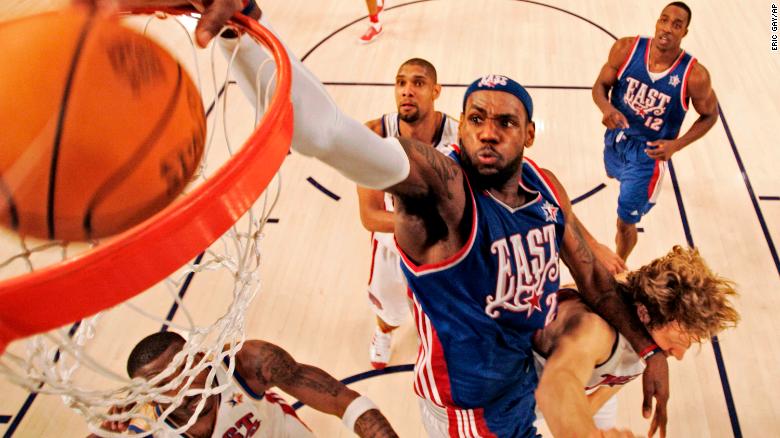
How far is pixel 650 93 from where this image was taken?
350 cm

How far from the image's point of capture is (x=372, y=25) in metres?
6.24

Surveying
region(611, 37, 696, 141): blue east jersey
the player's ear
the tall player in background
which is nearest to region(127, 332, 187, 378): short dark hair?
the tall player in background

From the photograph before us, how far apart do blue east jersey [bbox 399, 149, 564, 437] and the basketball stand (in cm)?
95

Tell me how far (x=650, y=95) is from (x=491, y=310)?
7.05ft

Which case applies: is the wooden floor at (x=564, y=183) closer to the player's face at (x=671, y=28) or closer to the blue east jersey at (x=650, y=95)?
the blue east jersey at (x=650, y=95)

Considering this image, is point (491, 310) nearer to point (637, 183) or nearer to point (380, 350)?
point (380, 350)

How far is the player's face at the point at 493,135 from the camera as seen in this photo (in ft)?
6.28

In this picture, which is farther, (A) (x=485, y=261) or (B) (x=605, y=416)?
(B) (x=605, y=416)

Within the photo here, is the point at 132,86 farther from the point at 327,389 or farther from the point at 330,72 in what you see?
the point at 330,72

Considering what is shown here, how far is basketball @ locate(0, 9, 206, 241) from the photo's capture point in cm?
103

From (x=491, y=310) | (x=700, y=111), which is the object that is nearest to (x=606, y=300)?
(x=491, y=310)

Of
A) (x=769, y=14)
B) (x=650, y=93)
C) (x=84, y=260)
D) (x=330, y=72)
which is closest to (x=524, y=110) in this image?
(x=84, y=260)

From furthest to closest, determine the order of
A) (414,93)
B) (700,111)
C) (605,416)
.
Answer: (700,111) < (414,93) < (605,416)

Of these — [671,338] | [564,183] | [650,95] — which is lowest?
[671,338]
